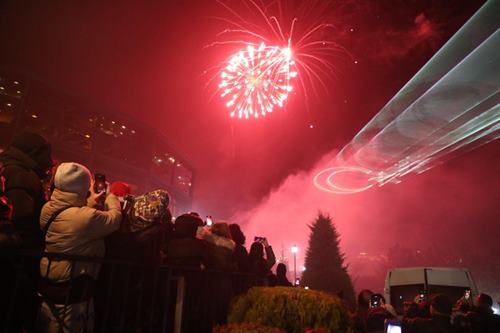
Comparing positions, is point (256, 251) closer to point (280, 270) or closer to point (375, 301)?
point (280, 270)

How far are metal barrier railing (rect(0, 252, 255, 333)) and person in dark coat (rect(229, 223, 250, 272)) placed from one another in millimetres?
349

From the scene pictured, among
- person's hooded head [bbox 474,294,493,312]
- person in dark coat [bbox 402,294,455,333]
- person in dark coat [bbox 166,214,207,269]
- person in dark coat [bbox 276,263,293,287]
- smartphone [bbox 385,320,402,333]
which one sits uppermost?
person in dark coat [bbox 166,214,207,269]

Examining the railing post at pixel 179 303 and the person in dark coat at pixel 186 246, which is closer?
the railing post at pixel 179 303

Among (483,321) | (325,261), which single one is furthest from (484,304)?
(325,261)

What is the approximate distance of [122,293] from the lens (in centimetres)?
394

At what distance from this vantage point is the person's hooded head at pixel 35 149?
3.64 meters

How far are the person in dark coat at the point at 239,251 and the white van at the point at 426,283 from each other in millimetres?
6959

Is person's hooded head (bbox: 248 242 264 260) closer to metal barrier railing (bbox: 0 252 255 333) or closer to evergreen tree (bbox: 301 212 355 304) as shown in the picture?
metal barrier railing (bbox: 0 252 255 333)

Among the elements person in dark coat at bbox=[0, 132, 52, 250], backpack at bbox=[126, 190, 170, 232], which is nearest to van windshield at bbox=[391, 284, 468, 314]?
backpack at bbox=[126, 190, 170, 232]

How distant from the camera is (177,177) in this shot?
42.6 m

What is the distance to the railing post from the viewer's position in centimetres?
434

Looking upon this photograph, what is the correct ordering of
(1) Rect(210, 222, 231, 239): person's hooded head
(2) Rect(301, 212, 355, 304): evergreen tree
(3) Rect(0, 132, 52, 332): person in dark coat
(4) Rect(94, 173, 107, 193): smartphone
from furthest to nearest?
(2) Rect(301, 212, 355, 304): evergreen tree
(1) Rect(210, 222, 231, 239): person's hooded head
(4) Rect(94, 173, 107, 193): smartphone
(3) Rect(0, 132, 52, 332): person in dark coat

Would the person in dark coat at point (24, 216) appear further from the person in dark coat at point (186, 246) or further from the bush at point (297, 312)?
the bush at point (297, 312)

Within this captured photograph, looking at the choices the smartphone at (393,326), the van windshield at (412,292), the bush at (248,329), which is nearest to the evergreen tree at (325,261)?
the van windshield at (412,292)
